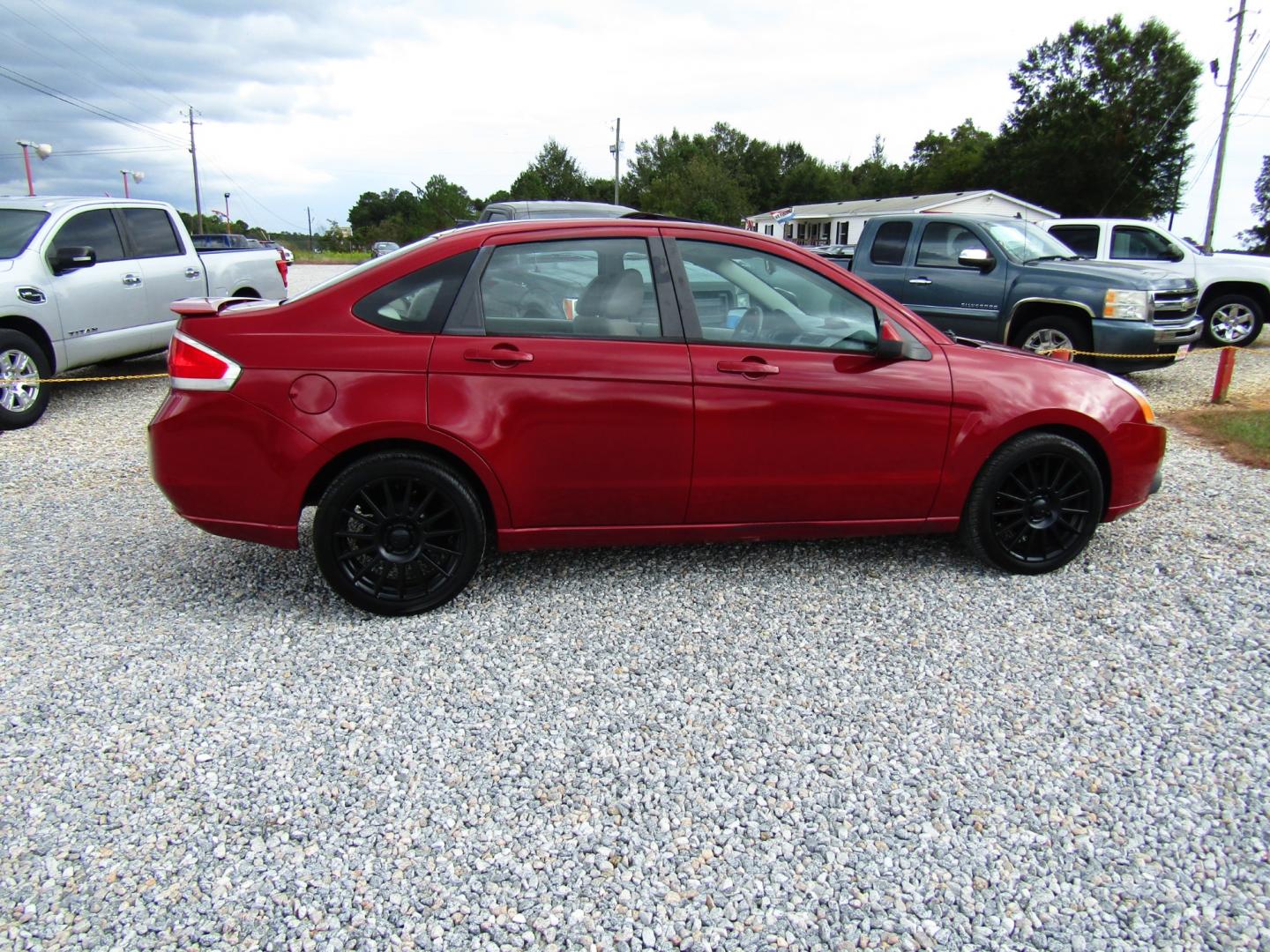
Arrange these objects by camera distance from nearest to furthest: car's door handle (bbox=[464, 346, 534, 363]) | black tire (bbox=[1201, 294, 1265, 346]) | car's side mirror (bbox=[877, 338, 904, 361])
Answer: car's door handle (bbox=[464, 346, 534, 363]) < car's side mirror (bbox=[877, 338, 904, 361]) < black tire (bbox=[1201, 294, 1265, 346])

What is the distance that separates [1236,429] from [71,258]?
10.3 m

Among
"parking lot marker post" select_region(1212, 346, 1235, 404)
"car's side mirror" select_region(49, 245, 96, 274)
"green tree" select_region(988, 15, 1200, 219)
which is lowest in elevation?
"parking lot marker post" select_region(1212, 346, 1235, 404)

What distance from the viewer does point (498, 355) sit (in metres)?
3.71

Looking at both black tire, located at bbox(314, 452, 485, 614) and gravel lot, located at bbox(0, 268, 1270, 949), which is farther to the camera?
black tire, located at bbox(314, 452, 485, 614)

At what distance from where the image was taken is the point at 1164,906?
229 cm

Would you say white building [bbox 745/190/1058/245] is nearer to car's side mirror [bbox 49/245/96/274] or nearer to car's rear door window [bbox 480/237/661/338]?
car's side mirror [bbox 49/245/96/274]

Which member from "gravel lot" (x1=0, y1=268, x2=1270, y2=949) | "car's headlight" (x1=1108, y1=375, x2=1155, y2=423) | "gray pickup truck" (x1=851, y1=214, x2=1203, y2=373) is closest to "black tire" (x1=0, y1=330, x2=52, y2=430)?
"gravel lot" (x1=0, y1=268, x2=1270, y2=949)

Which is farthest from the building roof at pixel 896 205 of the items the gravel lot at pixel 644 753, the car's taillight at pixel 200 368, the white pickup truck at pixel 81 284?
the car's taillight at pixel 200 368

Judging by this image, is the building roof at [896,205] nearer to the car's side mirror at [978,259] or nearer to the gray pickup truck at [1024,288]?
the gray pickup truck at [1024,288]

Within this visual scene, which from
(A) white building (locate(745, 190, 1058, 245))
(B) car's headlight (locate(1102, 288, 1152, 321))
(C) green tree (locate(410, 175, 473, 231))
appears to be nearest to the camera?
(B) car's headlight (locate(1102, 288, 1152, 321))

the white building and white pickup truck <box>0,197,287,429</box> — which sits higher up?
the white building

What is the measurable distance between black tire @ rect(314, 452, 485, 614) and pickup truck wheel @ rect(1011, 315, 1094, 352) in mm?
7143

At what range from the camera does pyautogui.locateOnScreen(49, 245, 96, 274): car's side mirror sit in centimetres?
779

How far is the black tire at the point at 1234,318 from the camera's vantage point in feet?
39.6
